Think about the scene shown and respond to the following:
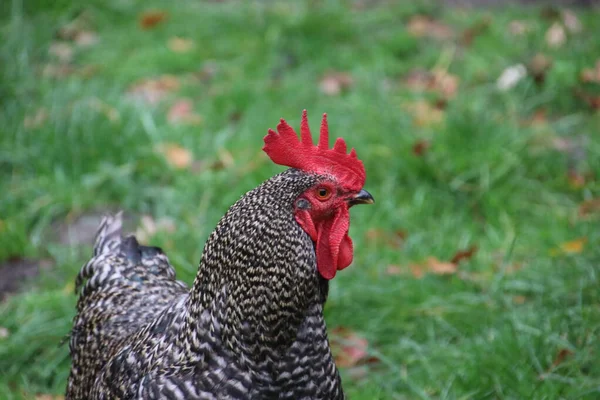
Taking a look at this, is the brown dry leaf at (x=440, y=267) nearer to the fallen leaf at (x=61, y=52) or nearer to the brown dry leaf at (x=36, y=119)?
the brown dry leaf at (x=36, y=119)

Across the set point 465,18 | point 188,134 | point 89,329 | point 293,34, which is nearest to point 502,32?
point 465,18

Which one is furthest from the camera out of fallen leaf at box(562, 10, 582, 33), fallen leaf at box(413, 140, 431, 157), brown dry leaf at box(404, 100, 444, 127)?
fallen leaf at box(562, 10, 582, 33)

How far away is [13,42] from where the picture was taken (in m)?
6.03

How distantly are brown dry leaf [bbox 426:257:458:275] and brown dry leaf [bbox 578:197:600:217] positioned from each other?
0.98 meters

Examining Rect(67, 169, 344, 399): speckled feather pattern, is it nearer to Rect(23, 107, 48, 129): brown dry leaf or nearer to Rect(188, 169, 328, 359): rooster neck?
Rect(188, 169, 328, 359): rooster neck

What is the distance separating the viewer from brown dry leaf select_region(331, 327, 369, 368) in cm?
376

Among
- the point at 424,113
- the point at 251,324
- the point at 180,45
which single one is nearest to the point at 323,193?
the point at 251,324

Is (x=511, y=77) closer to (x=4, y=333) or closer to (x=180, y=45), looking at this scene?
(x=180, y=45)

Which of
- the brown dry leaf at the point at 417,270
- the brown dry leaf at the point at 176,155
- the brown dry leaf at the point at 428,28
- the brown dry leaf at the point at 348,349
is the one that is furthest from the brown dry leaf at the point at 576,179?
the brown dry leaf at the point at 176,155

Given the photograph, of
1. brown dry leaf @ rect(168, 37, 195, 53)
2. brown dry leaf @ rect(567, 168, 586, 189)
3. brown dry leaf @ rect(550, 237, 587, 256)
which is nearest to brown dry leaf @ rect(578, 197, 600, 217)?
brown dry leaf @ rect(567, 168, 586, 189)

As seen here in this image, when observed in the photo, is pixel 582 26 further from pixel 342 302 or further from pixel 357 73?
pixel 342 302

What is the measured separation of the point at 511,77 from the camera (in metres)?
5.67

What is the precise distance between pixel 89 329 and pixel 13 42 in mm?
3869

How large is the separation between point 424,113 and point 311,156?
3.42 metres
